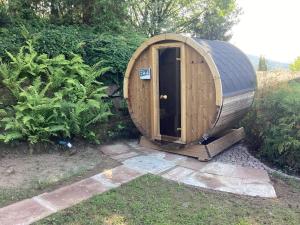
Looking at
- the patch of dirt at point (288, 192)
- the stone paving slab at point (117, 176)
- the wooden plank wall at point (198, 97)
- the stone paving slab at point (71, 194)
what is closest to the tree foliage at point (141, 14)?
the wooden plank wall at point (198, 97)

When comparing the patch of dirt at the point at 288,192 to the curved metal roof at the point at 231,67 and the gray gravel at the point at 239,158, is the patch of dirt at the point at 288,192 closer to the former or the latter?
the gray gravel at the point at 239,158

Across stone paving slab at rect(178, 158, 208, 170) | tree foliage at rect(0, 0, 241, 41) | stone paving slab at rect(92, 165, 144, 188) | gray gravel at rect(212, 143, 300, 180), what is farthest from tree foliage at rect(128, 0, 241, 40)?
stone paving slab at rect(92, 165, 144, 188)

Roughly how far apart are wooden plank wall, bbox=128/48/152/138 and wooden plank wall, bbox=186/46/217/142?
86 centimetres

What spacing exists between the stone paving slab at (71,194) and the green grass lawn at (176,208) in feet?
0.50

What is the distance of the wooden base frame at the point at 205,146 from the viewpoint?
5.14m

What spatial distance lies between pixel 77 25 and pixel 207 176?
18.5 feet

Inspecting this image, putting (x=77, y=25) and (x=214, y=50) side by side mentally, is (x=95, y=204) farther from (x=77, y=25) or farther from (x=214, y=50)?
(x=77, y=25)

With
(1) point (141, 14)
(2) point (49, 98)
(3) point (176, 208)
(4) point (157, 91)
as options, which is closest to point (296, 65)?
(1) point (141, 14)

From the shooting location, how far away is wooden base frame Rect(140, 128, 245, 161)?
514 centimetres

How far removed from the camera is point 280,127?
4.91 meters

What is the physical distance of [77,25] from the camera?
8.12 meters

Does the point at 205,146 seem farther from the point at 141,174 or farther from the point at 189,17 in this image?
the point at 189,17

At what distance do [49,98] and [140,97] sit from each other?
1.68 m

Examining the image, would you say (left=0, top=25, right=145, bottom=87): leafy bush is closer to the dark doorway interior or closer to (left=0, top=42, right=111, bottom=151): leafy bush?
(left=0, top=42, right=111, bottom=151): leafy bush
